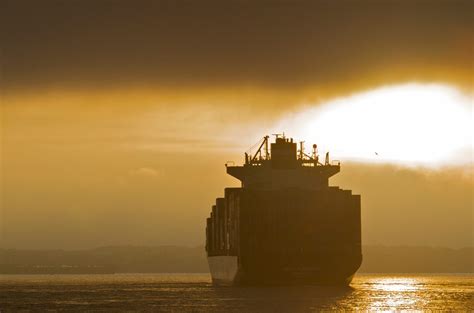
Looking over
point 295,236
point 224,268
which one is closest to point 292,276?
point 295,236

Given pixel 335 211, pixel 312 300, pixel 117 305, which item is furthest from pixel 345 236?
pixel 117 305

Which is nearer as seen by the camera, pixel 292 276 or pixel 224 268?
pixel 292 276

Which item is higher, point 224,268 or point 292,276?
point 224,268

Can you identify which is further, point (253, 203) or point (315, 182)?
point (315, 182)

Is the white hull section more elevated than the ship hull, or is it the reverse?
the white hull section

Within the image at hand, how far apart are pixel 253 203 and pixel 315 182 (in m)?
10.1

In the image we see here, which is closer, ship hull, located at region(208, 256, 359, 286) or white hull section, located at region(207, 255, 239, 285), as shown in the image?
ship hull, located at region(208, 256, 359, 286)

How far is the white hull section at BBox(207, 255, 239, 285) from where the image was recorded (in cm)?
11515

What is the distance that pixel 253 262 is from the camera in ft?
358

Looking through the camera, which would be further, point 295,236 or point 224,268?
point 224,268

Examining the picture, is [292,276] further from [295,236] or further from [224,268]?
[224,268]

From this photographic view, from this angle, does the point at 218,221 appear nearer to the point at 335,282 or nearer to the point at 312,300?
the point at 335,282

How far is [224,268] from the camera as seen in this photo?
12344 centimetres

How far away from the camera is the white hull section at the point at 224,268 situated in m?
115
